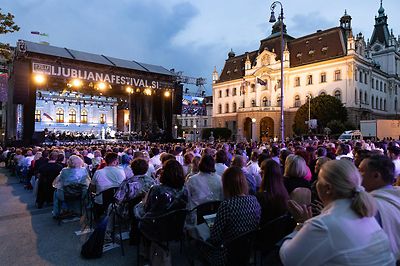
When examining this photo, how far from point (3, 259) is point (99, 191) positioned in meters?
1.82

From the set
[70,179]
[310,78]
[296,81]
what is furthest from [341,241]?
[296,81]

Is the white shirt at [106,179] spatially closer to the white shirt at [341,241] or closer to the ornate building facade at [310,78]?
the white shirt at [341,241]

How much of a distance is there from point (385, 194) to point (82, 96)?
3936 centimetres

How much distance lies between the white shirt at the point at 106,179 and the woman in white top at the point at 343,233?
14.9 ft

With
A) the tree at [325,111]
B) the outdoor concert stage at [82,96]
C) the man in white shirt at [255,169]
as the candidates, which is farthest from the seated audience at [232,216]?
the tree at [325,111]

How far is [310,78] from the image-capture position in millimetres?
52031

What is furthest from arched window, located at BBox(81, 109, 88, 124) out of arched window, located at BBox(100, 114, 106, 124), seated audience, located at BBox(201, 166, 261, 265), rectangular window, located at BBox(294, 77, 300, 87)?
seated audience, located at BBox(201, 166, 261, 265)

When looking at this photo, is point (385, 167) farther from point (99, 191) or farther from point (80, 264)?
point (99, 191)

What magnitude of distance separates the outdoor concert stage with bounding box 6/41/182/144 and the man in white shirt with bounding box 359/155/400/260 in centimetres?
1953

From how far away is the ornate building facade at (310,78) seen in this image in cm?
4812

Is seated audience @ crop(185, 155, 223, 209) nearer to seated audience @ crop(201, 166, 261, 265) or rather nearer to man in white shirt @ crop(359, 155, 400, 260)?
seated audience @ crop(201, 166, 261, 265)

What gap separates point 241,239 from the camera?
129 inches

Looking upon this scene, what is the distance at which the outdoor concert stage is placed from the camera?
1838 cm

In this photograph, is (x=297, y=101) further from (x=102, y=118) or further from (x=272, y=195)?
(x=272, y=195)
